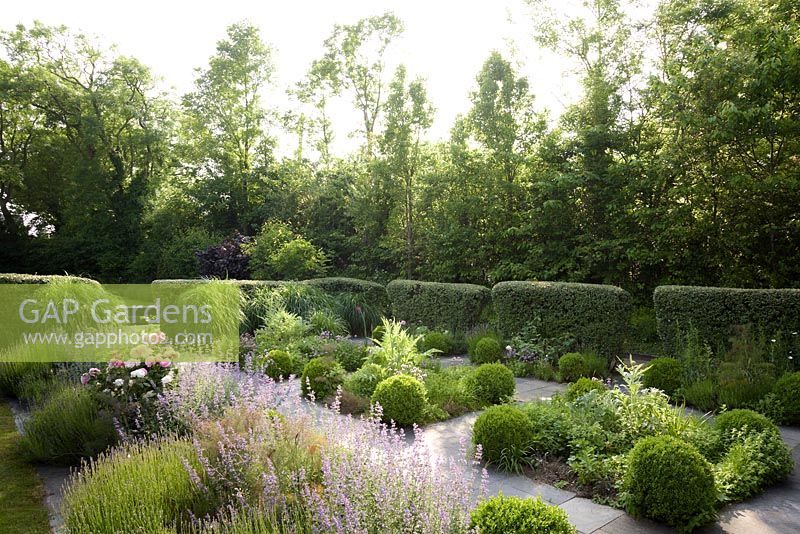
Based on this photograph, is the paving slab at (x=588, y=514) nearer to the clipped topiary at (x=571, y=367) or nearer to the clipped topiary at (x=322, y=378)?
the clipped topiary at (x=322, y=378)

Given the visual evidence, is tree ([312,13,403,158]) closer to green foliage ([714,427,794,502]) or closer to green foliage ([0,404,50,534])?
green foliage ([0,404,50,534])

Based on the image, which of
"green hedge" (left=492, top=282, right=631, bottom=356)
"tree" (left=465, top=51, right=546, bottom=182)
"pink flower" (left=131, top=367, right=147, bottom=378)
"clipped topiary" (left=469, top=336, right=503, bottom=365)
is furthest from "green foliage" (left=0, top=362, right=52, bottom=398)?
"tree" (left=465, top=51, right=546, bottom=182)

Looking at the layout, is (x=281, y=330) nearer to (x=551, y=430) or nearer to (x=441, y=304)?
(x=441, y=304)

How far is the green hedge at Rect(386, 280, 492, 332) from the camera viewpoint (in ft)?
27.4

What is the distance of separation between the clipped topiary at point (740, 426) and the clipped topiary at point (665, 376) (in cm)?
148

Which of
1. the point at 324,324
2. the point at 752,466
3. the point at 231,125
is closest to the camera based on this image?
the point at 752,466

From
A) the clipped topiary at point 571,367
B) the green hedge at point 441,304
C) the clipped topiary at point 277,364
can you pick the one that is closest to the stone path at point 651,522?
the clipped topiary at point 571,367

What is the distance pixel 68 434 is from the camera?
387cm

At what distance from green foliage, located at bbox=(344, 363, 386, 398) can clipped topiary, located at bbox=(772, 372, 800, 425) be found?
3.72m

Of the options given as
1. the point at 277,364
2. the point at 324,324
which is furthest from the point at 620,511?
the point at 324,324

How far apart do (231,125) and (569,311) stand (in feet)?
50.9

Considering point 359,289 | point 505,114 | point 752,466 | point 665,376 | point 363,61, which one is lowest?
point 752,466

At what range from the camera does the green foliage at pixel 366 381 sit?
17.5 feet

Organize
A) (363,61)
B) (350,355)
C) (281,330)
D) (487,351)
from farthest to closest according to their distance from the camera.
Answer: (363,61), (281,330), (487,351), (350,355)
